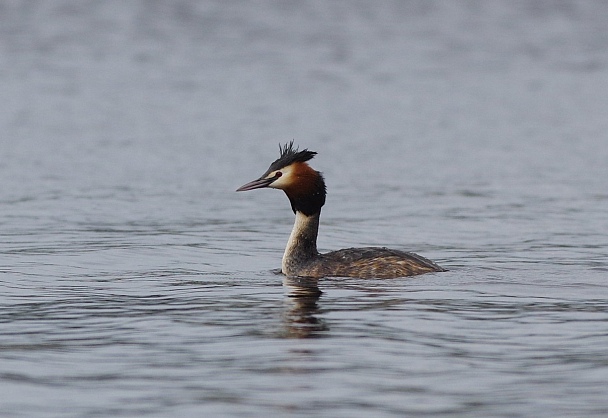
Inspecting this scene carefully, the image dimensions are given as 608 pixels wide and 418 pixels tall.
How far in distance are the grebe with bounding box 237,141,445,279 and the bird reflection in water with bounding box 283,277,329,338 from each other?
0.27m

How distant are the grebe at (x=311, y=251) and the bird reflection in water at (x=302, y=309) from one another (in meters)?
0.27

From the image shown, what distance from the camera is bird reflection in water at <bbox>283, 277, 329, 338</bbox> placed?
11.7 m

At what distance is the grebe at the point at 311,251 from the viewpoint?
569 inches

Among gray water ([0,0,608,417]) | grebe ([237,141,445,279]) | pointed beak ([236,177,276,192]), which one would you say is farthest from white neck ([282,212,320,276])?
pointed beak ([236,177,276,192])

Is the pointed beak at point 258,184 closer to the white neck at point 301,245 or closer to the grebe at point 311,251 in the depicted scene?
the grebe at point 311,251

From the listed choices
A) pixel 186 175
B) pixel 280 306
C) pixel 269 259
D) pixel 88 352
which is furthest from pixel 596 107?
pixel 88 352

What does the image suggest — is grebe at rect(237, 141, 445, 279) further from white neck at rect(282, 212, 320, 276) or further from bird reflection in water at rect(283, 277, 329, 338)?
bird reflection in water at rect(283, 277, 329, 338)

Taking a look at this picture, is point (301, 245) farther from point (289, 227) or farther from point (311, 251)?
point (289, 227)

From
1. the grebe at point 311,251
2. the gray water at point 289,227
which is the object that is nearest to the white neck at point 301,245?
the grebe at point 311,251

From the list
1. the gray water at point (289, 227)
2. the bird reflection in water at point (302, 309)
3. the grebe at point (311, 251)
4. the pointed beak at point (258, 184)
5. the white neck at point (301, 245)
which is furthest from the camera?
the white neck at point (301, 245)

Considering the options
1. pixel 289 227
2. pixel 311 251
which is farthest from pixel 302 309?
pixel 289 227

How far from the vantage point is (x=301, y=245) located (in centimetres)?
1513

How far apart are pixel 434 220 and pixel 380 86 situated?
65.7 feet

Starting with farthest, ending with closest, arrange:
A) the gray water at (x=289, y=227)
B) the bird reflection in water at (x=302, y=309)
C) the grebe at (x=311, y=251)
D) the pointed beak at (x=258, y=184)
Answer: the pointed beak at (x=258, y=184) → the grebe at (x=311, y=251) → the bird reflection in water at (x=302, y=309) → the gray water at (x=289, y=227)
